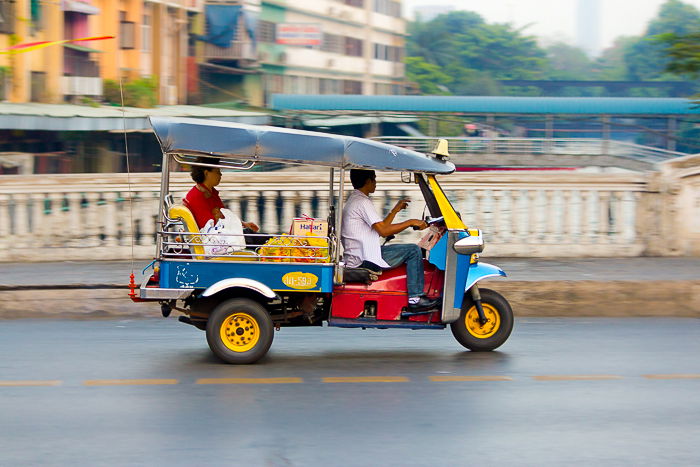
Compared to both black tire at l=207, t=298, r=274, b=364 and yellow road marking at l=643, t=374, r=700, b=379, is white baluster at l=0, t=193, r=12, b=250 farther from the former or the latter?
yellow road marking at l=643, t=374, r=700, b=379

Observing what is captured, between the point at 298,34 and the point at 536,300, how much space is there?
168 feet

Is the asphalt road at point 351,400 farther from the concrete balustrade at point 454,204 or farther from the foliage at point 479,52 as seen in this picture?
the foliage at point 479,52

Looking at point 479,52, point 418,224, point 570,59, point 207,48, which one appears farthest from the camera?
point 570,59

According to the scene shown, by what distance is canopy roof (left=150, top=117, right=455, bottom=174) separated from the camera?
7.65m

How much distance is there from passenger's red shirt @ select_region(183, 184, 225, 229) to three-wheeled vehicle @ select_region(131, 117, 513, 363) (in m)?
0.17

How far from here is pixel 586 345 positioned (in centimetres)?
895

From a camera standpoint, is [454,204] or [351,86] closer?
[454,204]

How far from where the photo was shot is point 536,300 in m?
11.0

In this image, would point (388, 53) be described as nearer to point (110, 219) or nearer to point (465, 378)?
point (110, 219)

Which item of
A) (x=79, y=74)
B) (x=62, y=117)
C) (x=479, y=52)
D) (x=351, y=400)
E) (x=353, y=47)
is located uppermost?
(x=479, y=52)

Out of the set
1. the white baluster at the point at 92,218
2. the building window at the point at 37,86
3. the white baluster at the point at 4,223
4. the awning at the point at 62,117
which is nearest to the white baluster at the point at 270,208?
the white baluster at the point at 92,218

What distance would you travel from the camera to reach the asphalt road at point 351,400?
555 centimetres

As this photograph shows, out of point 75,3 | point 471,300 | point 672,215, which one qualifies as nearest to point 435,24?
point 75,3

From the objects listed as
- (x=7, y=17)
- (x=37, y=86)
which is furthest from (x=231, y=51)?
(x=7, y=17)
